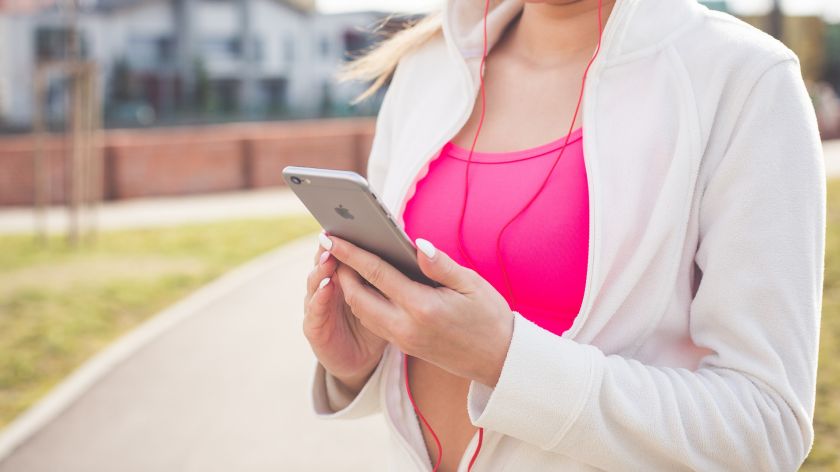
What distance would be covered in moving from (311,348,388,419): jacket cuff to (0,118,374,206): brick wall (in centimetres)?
1485

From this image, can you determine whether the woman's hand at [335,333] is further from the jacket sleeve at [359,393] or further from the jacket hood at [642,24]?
the jacket hood at [642,24]

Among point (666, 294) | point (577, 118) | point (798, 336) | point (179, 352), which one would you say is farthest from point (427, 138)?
point (179, 352)

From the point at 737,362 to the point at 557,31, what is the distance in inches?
27.9

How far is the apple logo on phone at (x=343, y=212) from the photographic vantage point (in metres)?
1.30

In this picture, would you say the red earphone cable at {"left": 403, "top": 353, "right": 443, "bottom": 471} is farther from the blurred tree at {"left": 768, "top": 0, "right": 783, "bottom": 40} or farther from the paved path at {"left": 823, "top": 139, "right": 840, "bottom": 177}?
the blurred tree at {"left": 768, "top": 0, "right": 783, "bottom": 40}

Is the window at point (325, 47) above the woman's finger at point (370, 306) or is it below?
below

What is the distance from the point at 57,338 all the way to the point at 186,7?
171ft

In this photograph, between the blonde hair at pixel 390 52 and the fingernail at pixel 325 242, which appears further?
the blonde hair at pixel 390 52

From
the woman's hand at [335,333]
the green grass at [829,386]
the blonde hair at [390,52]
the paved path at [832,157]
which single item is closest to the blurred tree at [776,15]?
the paved path at [832,157]

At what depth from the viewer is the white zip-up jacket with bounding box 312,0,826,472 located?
49.3 inches

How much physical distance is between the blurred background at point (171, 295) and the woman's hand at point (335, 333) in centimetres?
89

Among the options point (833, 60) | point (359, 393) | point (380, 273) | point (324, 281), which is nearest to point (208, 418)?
point (359, 393)

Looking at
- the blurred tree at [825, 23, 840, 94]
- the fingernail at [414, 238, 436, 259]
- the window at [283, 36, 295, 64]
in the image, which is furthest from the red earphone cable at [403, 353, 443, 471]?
the window at [283, 36, 295, 64]

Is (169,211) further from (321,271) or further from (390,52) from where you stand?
(321,271)
